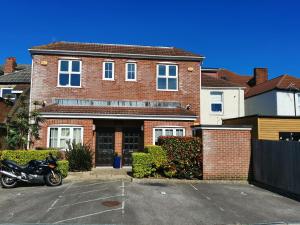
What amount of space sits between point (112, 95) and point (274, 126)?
10085mm

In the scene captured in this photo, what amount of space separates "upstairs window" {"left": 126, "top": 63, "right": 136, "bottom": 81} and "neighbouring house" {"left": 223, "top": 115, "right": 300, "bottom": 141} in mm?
8287

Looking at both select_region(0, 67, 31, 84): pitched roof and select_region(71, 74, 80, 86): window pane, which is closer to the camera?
select_region(71, 74, 80, 86): window pane

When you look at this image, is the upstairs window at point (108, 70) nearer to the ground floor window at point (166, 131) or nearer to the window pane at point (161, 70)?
the window pane at point (161, 70)

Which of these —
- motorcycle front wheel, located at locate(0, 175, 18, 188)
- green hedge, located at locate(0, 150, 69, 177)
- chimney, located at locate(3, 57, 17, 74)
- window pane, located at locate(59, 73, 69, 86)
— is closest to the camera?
motorcycle front wheel, located at locate(0, 175, 18, 188)

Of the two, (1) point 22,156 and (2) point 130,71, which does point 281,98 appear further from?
(1) point 22,156

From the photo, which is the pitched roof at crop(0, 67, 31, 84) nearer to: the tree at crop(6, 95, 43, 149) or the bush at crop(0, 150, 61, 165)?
the tree at crop(6, 95, 43, 149)

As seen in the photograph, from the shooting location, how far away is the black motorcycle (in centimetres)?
1278

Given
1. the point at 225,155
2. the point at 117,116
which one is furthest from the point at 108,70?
the point at 225,155

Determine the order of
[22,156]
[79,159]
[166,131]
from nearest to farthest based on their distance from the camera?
[22,156] < [79,159] < [166,131]

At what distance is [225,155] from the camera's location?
49.7 feet

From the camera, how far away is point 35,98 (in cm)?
1978

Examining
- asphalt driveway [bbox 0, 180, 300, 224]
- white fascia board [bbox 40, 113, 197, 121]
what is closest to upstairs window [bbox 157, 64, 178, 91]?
white fascia board [bbox 40, 113, 197, 121]

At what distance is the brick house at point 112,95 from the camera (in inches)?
729

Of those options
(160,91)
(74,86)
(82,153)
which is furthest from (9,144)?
(160,91)
